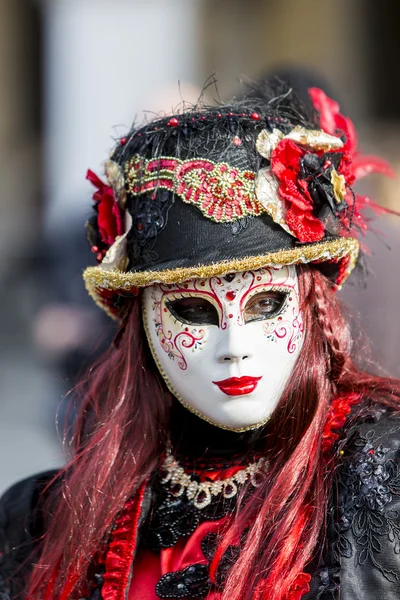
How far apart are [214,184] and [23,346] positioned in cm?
485

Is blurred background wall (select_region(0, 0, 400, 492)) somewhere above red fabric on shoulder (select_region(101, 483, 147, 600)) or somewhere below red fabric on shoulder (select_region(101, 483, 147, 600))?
above

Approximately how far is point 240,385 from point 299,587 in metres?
0.46

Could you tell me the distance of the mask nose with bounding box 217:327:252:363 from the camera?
2.01 meters

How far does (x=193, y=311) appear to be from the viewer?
2.12m

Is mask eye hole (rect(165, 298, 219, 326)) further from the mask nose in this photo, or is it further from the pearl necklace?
the pearl necklace

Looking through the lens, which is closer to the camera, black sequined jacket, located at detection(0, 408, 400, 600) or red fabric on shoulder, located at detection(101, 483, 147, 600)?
black sequined jacket, located at detection(0, 408, 400, 600)

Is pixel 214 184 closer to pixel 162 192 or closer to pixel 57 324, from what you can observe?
pixel 162 192

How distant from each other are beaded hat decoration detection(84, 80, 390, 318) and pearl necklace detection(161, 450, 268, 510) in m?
0.48

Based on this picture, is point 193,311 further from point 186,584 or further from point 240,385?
point 186,584

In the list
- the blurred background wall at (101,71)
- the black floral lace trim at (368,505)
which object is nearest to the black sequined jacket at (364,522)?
the black floral lace trim at (368,505)

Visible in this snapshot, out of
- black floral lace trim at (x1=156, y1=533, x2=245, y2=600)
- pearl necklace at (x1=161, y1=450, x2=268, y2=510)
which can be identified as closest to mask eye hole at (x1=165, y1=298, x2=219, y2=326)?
pearl necklace at (x1=161, y1=450, x2=268, y2=510)

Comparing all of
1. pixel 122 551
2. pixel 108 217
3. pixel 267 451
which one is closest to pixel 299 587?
pixel 267 451

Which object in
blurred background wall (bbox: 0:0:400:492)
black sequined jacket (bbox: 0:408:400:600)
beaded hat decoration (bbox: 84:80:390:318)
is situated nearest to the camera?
black sequined jacket (bbox: 0:408:400:600)

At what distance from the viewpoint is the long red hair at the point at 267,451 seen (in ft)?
6.40
